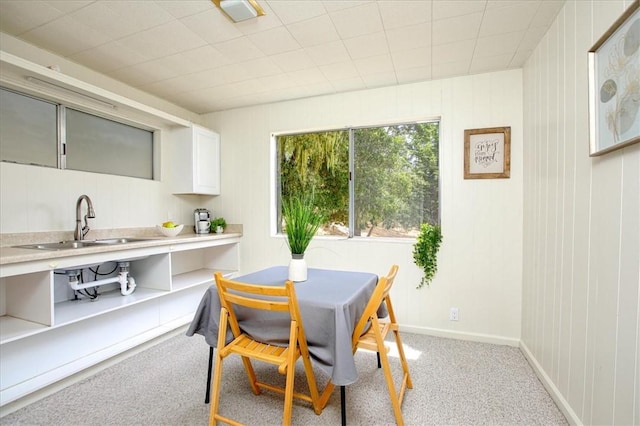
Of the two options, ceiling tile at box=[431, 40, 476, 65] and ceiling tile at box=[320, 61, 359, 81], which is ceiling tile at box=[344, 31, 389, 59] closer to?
ceiling tile at box=[320, 61, 359, 81]

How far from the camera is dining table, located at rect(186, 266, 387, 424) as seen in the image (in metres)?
1.38

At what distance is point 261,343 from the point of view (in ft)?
5.33

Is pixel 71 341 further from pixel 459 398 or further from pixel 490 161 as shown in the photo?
pixel 490 161

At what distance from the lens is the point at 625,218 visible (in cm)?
123

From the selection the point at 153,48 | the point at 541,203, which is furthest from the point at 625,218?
the point at 153,48

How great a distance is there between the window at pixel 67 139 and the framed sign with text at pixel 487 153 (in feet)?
11.0

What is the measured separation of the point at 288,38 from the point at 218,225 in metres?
2.26

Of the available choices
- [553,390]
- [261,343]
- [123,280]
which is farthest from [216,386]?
[553,390]

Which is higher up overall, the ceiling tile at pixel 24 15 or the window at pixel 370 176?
the ceiling tile at pixel 24 15

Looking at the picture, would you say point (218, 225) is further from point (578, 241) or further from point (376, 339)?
point (578, 241)

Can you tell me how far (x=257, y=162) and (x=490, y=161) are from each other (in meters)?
2.50

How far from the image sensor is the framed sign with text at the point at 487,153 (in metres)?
2.66

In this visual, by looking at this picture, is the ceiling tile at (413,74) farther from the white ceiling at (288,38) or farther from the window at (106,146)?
the window at (106,146)

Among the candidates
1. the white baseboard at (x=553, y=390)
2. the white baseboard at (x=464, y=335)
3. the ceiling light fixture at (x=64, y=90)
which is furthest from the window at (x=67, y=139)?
the white baseboard at (x=553, y=390)
